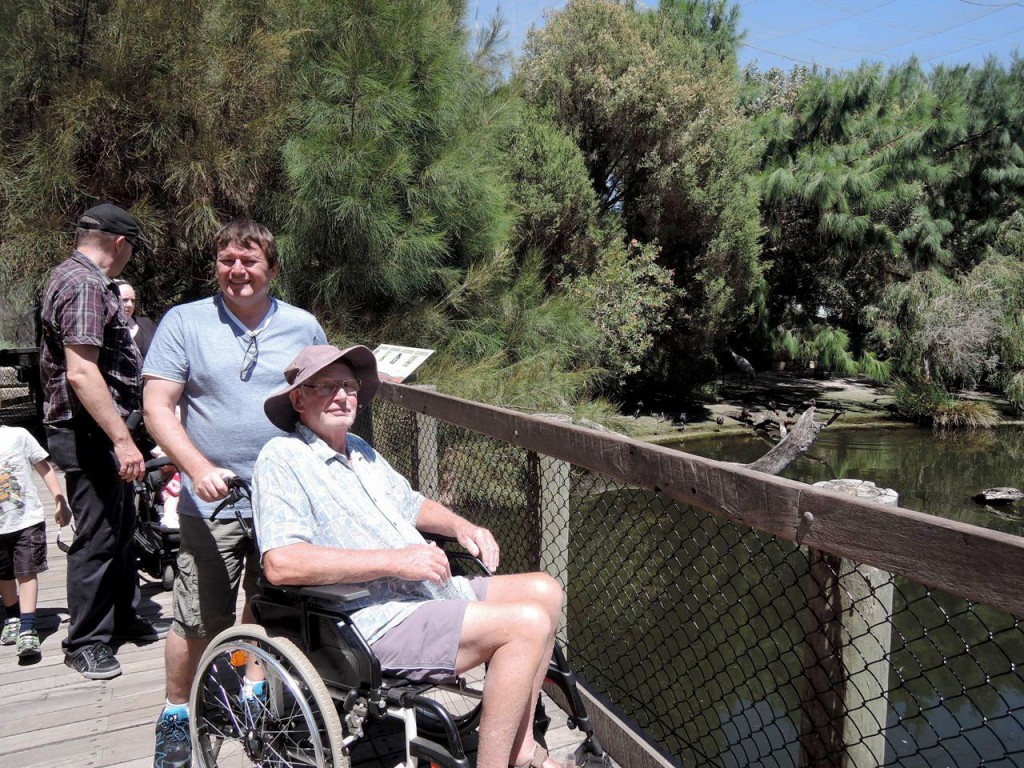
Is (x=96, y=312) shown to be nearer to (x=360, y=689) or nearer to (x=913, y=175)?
(x=360, y=689)

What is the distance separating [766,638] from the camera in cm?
448

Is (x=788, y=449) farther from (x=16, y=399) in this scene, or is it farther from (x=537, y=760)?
(x=16, y=399)

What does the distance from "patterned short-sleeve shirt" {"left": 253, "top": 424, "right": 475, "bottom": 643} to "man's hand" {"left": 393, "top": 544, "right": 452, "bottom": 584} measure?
9 cm

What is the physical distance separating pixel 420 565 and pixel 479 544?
0.32 meters

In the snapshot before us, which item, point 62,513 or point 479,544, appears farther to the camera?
point 62,513

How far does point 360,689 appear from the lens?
1.60 meters

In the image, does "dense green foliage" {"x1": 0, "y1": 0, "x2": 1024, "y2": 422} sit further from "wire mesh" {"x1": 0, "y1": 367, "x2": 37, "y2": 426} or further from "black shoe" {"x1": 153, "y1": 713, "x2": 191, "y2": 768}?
"black shoe" {"x1": 153, "y1": 713, "x2": 191, "y2": 768}

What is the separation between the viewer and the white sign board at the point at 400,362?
11.5 feet

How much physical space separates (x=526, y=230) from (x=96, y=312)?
10084 millimetres

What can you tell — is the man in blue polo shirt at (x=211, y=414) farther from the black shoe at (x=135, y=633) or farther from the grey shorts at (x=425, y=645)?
the black shoe at (x=135, y=633)

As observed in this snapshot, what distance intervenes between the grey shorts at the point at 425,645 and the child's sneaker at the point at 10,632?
188 cm

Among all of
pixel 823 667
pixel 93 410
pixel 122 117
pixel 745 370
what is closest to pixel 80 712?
pixel 93 410

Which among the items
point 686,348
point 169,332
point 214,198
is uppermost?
point 214,198

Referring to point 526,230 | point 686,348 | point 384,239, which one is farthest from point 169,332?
point 686,348
